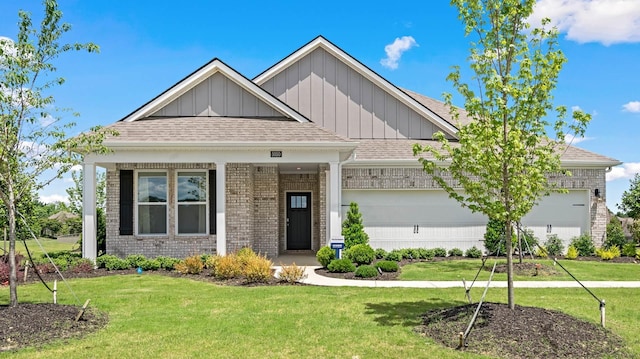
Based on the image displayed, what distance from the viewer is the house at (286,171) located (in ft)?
44.4

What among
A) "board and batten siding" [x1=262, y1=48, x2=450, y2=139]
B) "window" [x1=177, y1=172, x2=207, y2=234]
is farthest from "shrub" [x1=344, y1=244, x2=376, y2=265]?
"board and batten siding" [x1=262, y1=48, x2=450, y2=139]

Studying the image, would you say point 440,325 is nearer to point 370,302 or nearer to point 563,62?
point 370,302

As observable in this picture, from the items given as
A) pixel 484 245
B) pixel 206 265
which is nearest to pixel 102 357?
pixel 206 265

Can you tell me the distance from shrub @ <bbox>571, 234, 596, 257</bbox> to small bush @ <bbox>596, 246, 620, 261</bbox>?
0.25 m

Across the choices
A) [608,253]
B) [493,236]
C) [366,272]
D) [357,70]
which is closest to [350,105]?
[357,70]

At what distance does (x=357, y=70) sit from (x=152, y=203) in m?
8.69

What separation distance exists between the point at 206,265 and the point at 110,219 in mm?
3759

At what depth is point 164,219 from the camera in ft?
48.2

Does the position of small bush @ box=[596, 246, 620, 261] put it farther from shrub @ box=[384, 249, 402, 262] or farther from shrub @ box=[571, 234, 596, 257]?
shrub @ box=[384, 249, 402, 262]

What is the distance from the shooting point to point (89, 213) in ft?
43.3

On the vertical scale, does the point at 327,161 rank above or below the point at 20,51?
below

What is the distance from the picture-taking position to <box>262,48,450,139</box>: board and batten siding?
18.3 metres

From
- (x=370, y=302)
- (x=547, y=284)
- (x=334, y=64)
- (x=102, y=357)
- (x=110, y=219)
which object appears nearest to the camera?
(x=102, y=357)

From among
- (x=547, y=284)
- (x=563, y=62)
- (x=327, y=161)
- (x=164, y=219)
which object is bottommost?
(x=547, y=284)
